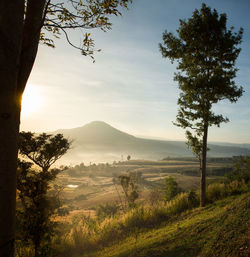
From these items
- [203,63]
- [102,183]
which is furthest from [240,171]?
[102,183]

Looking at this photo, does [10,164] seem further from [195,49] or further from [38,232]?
[195,49]

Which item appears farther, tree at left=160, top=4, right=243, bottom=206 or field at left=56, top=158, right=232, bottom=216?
field at left=56, top=158, right=232, bottom=216

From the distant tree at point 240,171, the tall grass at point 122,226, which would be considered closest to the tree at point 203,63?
the tall grass at point 122,226

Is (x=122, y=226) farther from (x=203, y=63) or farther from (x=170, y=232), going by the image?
(x=203, y=63)

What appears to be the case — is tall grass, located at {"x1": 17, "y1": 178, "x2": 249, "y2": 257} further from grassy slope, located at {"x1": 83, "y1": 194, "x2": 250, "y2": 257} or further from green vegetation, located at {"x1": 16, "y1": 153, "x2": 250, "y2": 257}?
grassy slope, located at {"x1": 83, "y1": 194, "x2": 250, "y2": 257}

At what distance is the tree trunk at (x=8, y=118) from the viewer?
1.78 m

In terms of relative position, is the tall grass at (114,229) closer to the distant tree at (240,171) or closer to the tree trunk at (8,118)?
the tree trunk at (8,118)

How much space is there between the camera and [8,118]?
1826 millimetres

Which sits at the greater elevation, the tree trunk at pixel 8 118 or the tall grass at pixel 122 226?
the tree trunk at pixel 8 118

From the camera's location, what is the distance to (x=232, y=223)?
168 inches

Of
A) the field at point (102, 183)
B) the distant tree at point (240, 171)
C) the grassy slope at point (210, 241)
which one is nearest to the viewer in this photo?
the grassy slope at point (210, 241)

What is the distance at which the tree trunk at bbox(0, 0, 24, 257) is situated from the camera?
1777 millimetres

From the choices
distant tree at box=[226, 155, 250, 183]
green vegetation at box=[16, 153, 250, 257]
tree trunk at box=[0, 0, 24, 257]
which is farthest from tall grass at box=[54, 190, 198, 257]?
distant tree at box=[226, 155, 250, 183]

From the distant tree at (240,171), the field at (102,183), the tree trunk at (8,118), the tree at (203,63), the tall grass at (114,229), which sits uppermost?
the tree at (203,63)
